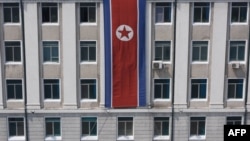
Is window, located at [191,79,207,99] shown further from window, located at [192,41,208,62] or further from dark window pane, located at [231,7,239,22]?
dark window pane, located at [231,7,239,22]

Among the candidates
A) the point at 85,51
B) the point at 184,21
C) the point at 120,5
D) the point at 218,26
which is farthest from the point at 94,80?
the point at 218,26

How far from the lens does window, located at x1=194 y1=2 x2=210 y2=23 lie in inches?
934

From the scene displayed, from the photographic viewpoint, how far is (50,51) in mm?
24000

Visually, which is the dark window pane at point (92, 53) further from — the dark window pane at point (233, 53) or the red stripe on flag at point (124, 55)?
the dark window pane at point (233, 53)

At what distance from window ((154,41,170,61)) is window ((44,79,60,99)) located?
6304 mm

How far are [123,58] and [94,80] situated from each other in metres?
2.30

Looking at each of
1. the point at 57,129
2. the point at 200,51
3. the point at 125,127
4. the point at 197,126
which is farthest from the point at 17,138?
the point at 200,51

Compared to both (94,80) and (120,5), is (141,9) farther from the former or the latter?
(94,80)

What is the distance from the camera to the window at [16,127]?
2489 centimetres

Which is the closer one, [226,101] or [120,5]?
[120,5]

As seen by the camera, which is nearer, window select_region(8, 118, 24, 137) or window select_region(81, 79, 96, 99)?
window select_region(81, 79, 96, 99)

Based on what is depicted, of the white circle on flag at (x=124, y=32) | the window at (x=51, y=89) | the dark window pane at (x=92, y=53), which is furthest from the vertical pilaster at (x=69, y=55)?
A: the white circle on flag at (x=124, y=32)

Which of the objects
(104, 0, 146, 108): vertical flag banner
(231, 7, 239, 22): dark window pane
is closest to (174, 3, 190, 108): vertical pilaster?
(104, 0, 146, 108): vertical flag banner

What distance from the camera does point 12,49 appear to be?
78.6 feet
